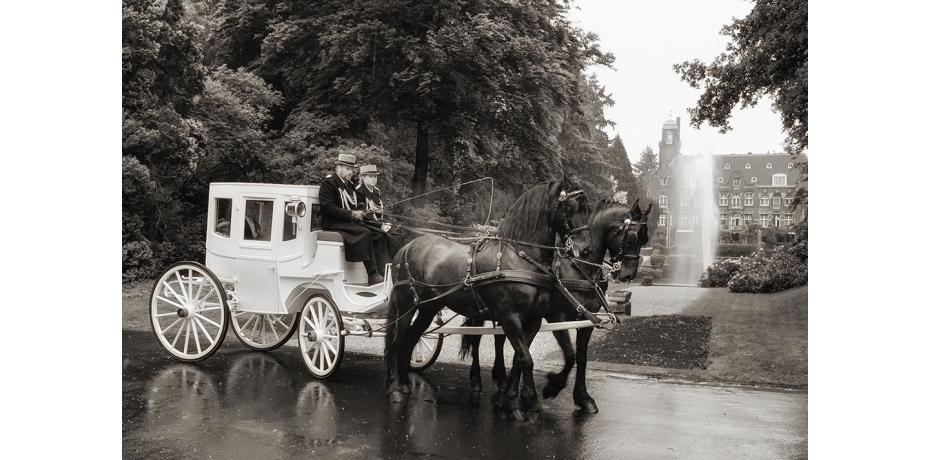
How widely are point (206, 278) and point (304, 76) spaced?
17.2 feet

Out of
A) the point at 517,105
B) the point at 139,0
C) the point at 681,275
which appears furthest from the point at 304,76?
the point at 681,275

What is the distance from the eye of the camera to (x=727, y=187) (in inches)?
325

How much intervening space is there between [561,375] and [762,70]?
12.9ft

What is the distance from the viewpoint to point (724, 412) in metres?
5.98

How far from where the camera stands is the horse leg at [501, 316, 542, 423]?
18.3 ft

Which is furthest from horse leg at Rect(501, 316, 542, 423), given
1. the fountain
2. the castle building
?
the fountain

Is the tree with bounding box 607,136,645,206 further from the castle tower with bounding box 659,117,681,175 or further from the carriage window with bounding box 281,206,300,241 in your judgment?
the carriage window with bounding box 281,206,300,241

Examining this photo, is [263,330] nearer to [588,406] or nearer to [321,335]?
[321,335]

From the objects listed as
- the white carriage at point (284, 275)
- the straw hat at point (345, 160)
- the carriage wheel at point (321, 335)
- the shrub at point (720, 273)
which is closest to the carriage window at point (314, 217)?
the white carriage at point (284, 275)

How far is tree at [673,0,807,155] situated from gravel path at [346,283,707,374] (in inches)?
127

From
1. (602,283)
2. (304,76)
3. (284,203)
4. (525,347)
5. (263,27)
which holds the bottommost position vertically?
(525,347)

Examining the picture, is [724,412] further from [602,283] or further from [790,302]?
[790,302]

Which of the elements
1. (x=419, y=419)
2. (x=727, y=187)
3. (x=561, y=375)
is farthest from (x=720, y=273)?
(x=419, y=419)

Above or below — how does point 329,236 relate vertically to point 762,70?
below
